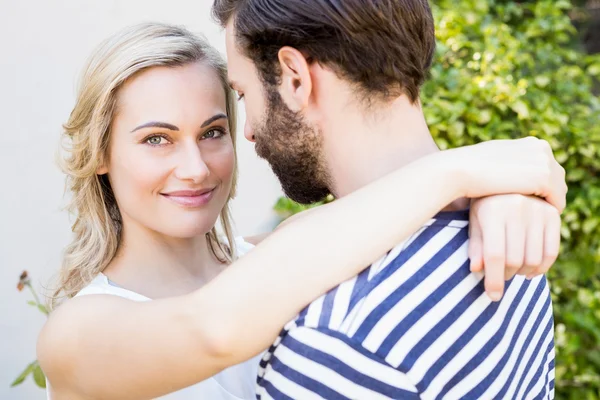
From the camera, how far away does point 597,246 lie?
399 cm

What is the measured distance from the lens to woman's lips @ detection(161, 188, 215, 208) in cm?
208

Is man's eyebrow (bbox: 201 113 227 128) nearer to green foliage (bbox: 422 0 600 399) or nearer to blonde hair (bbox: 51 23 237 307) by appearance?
blonde hair (bbox: 51 23 237 307)

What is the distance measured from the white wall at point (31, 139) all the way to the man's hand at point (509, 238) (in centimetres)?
243

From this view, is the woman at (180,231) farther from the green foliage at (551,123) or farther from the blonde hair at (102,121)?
the green foliage at (551,123)

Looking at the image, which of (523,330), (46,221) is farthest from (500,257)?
(46,221)

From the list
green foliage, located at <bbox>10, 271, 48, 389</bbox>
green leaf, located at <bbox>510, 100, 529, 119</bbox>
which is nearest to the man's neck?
green foliage, located at <bbox>10, 271, 48, 389</bbox>

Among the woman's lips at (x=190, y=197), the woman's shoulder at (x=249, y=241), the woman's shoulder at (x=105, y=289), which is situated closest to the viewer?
the woman's shoulder at (x=105, y=289)

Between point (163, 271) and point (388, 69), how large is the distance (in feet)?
3.36

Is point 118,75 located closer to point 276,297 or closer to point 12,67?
point 276,297

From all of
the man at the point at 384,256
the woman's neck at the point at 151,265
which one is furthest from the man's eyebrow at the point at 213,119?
the woman's neck at the point at 151,265

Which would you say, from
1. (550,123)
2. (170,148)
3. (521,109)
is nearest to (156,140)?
(170,148)

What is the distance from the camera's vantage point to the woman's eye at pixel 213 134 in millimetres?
2137

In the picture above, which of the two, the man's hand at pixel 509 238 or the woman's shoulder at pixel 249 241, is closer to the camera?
the man's hand at pixel 509 238

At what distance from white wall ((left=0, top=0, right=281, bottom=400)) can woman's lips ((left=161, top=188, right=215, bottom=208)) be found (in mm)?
1448
